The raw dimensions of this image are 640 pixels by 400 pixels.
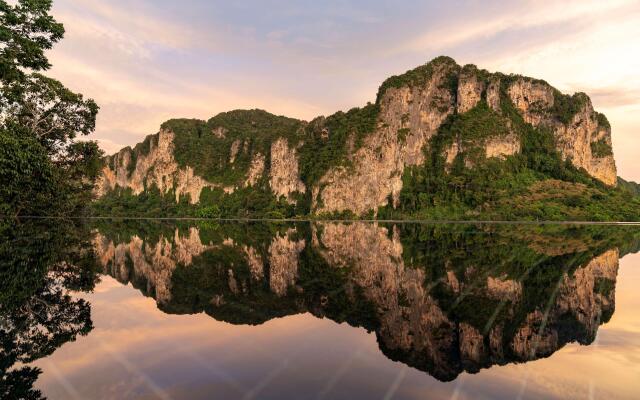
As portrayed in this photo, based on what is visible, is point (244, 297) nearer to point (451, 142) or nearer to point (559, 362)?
point (559, 362)

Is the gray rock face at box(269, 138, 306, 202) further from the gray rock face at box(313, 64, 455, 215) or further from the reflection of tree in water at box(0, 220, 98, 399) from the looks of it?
the reflection of tree in water at box(0, 220, 98, 399)

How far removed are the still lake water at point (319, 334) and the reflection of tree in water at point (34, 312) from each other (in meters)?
0.03

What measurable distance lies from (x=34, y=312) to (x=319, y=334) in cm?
621

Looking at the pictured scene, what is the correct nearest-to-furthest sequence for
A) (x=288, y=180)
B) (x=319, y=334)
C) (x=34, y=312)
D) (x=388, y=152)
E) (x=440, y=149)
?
(x=319, y=334), (x=34, y=312), (x=440, y=149), (x=388, y=152), (x=288, y=180)

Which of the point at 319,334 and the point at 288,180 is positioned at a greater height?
the point at 288,180

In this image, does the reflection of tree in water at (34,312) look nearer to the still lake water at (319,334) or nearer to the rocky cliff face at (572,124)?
the still lake water at (319,334)

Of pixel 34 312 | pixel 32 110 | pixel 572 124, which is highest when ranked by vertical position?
pixel 572 124

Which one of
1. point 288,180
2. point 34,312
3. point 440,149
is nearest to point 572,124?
point 440,149

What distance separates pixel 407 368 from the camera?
6.44 meters

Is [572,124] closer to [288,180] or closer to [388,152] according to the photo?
[388,152]

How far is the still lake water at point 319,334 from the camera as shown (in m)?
5.71

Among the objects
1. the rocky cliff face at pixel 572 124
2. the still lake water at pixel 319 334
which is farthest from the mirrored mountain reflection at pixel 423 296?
the rocky cliff face at pixel 572 124

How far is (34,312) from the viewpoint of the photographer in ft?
29.2

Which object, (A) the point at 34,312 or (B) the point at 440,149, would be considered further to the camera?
(B) the point at 440,149
